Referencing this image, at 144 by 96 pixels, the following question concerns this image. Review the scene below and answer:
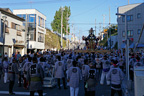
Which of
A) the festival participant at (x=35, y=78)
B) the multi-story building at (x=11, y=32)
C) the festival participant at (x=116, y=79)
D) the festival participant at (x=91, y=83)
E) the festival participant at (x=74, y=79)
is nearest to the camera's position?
the festival participant at (x=35, y=78)

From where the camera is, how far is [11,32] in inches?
1061

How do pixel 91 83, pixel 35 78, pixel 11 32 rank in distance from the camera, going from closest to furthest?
pixel 35 78
pixel 91 83
pixel 11 32

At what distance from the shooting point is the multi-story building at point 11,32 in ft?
80.8

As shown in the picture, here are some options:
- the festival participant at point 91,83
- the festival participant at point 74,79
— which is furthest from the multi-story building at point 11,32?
the festival participant at point 91,83

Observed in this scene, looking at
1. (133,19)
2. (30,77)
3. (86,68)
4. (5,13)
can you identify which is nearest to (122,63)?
(86,68)

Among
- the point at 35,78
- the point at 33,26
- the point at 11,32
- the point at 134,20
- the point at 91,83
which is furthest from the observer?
the point at 33,26

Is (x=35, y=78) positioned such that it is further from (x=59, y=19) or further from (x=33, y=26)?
(x=59, y=19)

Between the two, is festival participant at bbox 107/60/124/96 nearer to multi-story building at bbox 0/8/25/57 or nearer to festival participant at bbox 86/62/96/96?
festival participant at bbox 86/62/96/96

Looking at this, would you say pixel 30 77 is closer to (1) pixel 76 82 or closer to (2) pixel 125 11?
(1) pixel 76 82

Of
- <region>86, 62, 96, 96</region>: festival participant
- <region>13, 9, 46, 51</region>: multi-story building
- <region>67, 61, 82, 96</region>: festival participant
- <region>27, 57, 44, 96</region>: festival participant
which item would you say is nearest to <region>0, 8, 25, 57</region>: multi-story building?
<region>13, 9, 46, 51</region>: multi-story building

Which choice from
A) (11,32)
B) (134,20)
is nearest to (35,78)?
(11,32)

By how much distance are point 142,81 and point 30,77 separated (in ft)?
12.7

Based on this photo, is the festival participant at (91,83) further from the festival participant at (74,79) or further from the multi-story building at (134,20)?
the multi-story building at (134,20)

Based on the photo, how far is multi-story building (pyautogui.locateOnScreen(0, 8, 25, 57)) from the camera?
24.6 m
